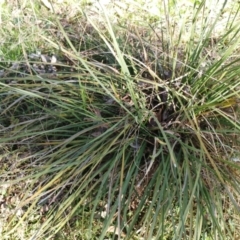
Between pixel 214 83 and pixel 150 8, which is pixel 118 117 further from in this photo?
pixel 150 8

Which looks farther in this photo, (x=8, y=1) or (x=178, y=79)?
(x=8, y=1)

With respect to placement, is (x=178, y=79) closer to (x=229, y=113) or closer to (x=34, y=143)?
(x=229, y=113)

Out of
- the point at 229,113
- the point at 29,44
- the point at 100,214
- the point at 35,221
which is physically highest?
the point at 229,113

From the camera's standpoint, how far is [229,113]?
6.16ft

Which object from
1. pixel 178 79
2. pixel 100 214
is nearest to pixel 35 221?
pixel 100 214

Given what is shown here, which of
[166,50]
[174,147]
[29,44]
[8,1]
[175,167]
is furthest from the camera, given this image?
[8,1]

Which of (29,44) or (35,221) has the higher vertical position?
(29,44)

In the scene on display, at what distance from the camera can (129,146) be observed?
6.11 ft

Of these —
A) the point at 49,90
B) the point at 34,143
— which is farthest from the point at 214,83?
the point at 34,143

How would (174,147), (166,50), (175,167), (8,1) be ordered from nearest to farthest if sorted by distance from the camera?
(175,167) → (174,147) → (166,50) → (8,1)

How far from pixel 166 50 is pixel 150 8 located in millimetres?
920

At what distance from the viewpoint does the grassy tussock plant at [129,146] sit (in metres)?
1.73

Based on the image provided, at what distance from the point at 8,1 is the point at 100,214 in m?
1.64

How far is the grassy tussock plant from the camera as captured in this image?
173 centimetres
